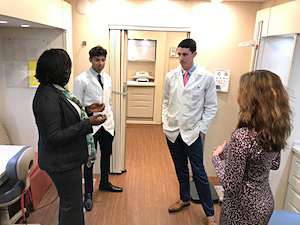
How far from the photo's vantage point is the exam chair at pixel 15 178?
1.61m

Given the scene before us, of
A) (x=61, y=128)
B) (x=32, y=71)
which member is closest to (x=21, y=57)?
(x=32, y=71)

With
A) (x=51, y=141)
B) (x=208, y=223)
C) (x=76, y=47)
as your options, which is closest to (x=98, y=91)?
(x=76, y=47)

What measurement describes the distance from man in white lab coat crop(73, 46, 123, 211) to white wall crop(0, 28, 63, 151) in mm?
550

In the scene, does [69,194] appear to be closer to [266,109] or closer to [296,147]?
[266,109]

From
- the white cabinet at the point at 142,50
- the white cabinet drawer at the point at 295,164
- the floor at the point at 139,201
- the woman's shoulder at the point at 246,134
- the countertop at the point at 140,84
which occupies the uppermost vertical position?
the white cabinet at the point at 142,50

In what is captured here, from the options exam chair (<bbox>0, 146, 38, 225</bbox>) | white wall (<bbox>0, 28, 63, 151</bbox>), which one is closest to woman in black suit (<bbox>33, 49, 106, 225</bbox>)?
exam chair (<bbox>0, 146, 38, 225</bbox>)

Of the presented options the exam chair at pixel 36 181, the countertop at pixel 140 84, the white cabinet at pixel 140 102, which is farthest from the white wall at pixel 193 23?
the white cabinet at pixel 140 102

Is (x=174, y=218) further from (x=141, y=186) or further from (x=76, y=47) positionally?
(x=76, y=47)

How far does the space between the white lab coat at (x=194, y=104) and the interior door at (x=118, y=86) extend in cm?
86

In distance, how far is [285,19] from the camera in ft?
6.85

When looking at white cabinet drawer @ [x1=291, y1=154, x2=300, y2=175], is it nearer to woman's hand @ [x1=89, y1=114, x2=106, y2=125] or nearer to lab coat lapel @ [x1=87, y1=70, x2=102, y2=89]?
woman's hand @ [x1=89, y1=114, x2=106, y2=125]

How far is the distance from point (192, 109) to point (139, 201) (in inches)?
46.0

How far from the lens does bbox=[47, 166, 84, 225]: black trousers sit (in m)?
1.61

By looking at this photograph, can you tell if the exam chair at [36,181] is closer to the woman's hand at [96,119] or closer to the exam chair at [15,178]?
the exam chair at [15,178]
